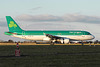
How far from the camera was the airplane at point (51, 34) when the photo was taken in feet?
290

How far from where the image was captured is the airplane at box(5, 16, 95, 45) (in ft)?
290

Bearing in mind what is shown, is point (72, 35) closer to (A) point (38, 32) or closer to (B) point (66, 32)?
(B) point (66, 32)

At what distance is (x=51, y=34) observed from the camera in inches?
3543
